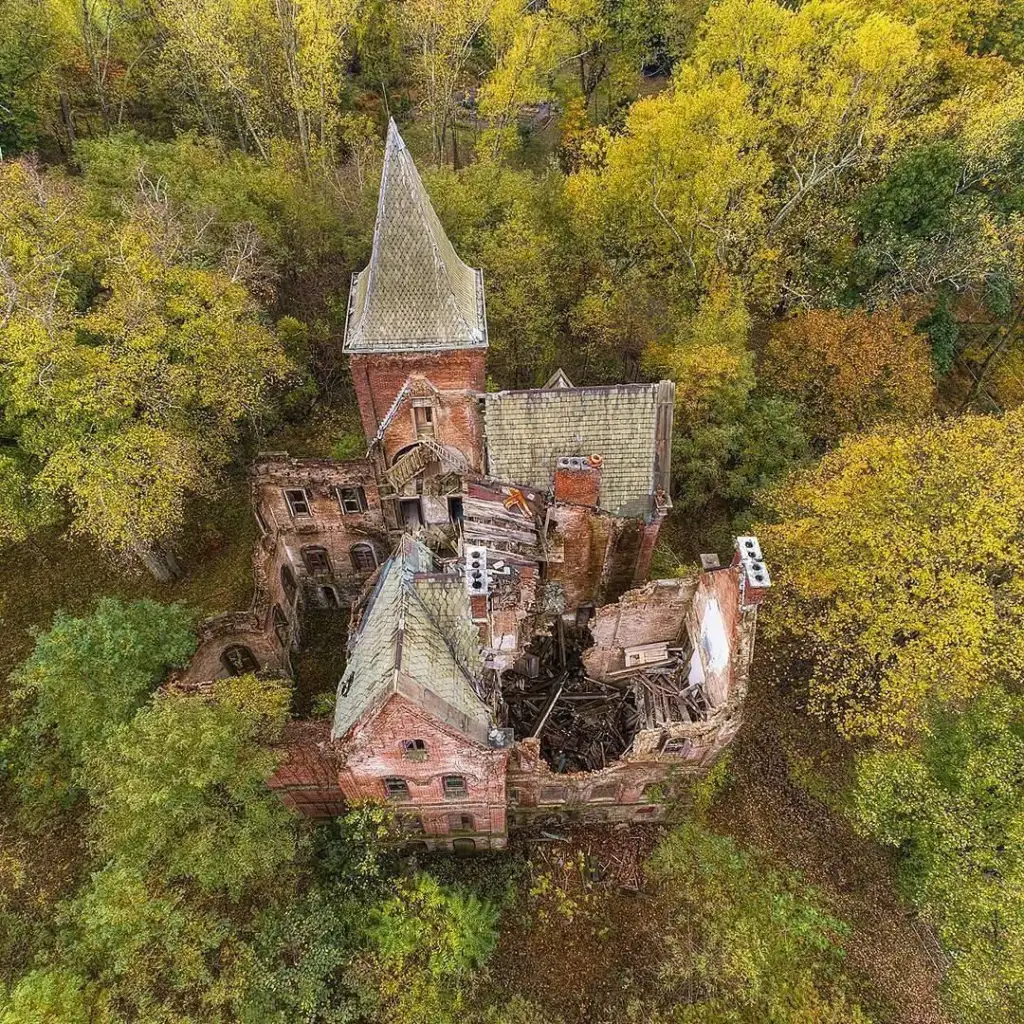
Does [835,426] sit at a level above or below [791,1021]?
above

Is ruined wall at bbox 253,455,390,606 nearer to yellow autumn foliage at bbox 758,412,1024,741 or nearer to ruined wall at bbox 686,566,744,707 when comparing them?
ruined wall at bbox 686,566,744,707

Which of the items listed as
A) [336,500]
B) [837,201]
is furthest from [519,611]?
[837,201]

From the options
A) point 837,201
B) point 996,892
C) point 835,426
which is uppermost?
point 837,201

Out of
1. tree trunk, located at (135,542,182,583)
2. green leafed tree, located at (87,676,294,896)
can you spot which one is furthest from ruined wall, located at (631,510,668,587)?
tree trunk, located at (135,542,182,583)

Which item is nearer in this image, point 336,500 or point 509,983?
point 509,983

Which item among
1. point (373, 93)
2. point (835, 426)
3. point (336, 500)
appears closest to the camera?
point (336, 500)

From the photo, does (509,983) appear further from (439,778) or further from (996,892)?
(996,892)
